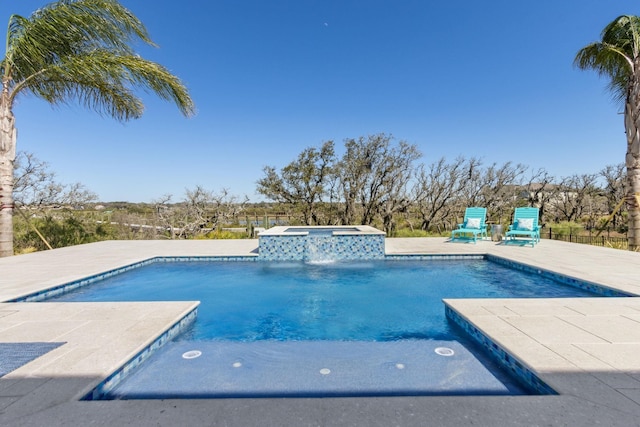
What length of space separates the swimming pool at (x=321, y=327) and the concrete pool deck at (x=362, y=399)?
11.3 inches

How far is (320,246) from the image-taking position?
7.81 metres

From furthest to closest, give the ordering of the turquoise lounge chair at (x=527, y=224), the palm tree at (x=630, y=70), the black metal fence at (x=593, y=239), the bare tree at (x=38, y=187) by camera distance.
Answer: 1. the bare tree at (x=38, y=187)
2. the turquoise lounge chair at (x=527, y=224)
3. the black metal fence at (x=593, y=239)
4. the palm tree at (x=630, y=70)

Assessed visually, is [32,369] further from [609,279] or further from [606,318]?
[609,279]

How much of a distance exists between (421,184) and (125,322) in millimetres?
13559

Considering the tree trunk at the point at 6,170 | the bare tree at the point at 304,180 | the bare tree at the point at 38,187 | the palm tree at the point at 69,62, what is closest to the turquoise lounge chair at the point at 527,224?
the bare tree at the point at 304,180

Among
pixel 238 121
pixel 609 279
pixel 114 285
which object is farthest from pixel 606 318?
pixel 238 121

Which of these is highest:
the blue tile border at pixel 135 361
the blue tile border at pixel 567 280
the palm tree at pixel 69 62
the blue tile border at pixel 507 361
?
the palm tree at pixel 69 62

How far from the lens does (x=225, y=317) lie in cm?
399

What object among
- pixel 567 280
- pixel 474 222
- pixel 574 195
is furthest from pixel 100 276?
pixel 574 195

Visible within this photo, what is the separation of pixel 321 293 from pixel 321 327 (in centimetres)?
139

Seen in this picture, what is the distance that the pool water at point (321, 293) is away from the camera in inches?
140

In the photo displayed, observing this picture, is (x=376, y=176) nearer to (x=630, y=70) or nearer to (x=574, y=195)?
(x=630, y=70)

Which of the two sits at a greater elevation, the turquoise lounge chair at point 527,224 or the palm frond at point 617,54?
the palm frond at point 617,54

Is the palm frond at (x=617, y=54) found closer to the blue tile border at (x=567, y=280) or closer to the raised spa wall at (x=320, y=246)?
the blue tile border at (x=567, y=280)
